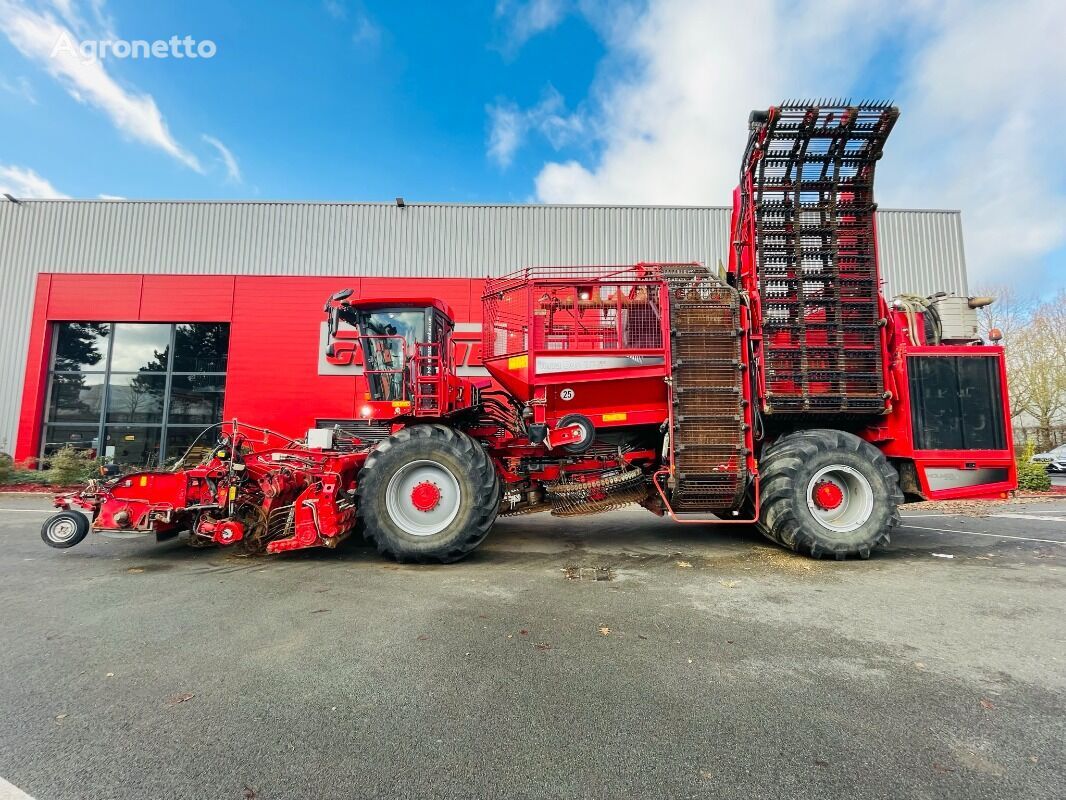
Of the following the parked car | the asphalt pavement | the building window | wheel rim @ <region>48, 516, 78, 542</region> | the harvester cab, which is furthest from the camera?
the parked car

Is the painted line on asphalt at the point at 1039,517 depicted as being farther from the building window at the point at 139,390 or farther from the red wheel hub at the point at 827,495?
the building window at the point at 139,390

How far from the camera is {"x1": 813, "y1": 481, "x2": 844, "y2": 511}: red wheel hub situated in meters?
5.63

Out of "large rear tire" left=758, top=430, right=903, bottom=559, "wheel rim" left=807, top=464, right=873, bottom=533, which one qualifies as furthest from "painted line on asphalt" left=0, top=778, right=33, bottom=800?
"wheel rim" left=807, top=464, right=873, bottom=533

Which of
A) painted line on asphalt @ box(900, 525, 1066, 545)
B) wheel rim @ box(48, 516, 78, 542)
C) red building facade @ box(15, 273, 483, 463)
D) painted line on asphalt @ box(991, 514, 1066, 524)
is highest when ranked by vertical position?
red building facade @ box(15, 273, 483, 463)

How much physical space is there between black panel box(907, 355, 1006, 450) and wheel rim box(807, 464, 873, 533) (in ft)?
2.89

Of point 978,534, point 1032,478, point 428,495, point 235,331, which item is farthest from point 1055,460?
point 235,331

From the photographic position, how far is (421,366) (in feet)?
20.0

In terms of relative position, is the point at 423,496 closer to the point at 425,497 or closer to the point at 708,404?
the point at 425,497

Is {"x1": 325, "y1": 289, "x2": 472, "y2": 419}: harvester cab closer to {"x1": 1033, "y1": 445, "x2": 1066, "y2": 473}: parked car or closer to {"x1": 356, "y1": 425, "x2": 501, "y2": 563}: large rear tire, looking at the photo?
{"x1": 356, "y1": 425, "x2": 501, "y2": 563}: large rear tire

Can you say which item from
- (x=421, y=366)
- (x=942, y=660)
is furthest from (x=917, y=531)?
(x=421, y=366)

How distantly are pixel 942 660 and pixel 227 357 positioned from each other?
16.4 metres

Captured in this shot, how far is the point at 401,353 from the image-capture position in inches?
247

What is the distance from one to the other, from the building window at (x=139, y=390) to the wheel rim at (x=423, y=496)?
11.8 meters

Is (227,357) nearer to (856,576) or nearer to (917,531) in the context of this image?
(856,576)
